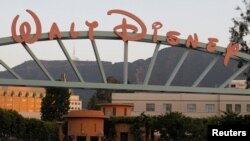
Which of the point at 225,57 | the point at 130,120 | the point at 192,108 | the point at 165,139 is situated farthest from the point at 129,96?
Answer: the point at 225,57

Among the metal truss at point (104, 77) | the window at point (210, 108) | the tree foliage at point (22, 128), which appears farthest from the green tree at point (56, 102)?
the metal truss at point (104, 77)

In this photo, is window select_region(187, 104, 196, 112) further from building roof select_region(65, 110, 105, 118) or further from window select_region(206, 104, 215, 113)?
building roof select_region(65, 110, 105, 118)

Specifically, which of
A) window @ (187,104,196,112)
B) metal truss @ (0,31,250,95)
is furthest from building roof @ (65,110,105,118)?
metal truss @ (0,31,250,95)

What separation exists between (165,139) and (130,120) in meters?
9.88

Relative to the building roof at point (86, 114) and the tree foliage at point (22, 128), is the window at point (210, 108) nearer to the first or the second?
the building roof at point (86, 114)

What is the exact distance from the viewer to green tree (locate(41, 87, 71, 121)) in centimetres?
9288

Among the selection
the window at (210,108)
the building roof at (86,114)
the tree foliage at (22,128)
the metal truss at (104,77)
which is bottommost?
the tree foliage at (22,128)

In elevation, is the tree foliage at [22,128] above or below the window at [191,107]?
below

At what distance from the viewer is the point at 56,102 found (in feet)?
305

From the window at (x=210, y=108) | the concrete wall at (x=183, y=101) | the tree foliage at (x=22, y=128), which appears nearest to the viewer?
the tree foliage at (x=22, y=128)

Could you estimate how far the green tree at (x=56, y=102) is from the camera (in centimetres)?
9288

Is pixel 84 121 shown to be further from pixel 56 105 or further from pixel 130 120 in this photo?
pixel 56 105

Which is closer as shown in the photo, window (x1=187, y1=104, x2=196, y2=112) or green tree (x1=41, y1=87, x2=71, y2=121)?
window (x1=187, y1=104, x2=196, y2=112)

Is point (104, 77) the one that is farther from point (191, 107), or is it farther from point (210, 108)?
point (210, 108)
